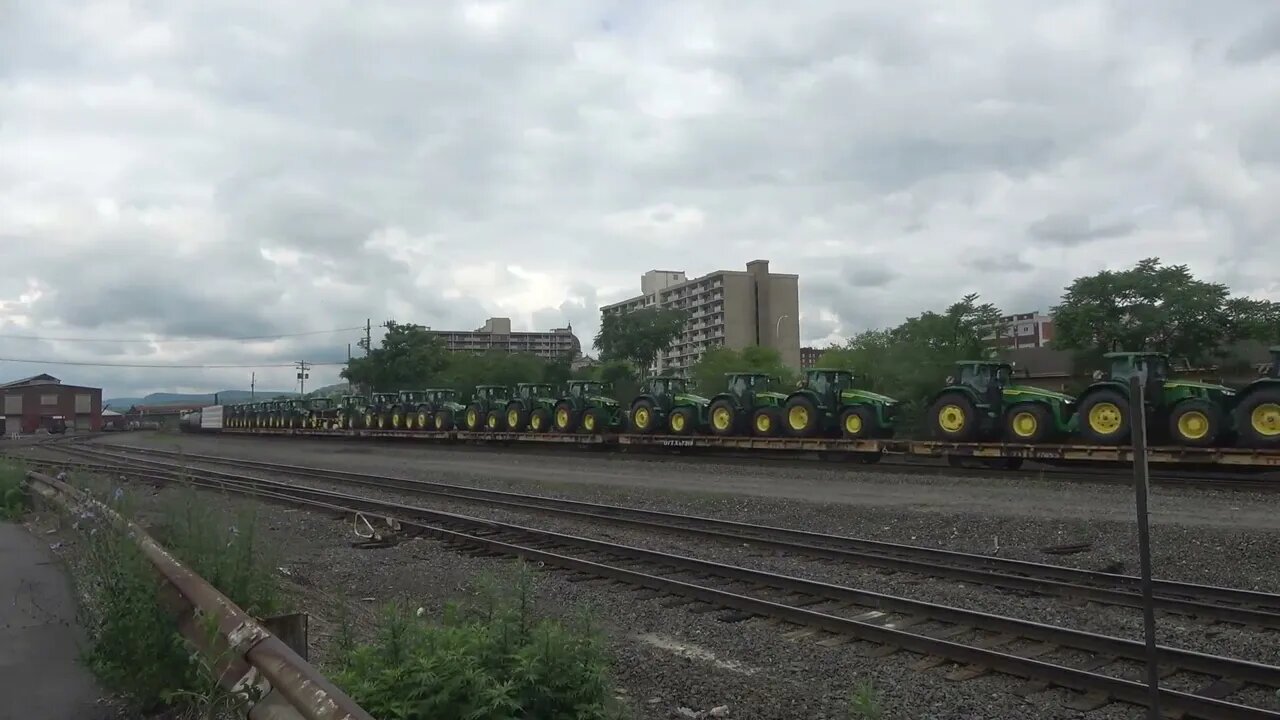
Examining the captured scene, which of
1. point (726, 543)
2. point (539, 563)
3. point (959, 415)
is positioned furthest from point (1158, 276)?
point (539, 563)

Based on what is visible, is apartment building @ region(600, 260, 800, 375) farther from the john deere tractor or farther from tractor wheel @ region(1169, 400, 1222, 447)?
tractor wheel @ region(1169, 400, 1222, 447)

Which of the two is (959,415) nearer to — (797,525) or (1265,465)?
(1265,465)

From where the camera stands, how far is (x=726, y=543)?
11703mm

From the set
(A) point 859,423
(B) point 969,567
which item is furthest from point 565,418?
(B) point 969,567

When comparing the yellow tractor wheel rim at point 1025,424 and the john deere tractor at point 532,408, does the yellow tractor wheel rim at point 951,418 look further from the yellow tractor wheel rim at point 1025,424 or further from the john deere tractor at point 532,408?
the john deere tractor at point 532,408

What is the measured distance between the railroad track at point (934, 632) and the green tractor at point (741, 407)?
578 inches

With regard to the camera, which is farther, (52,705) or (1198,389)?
(1198,389)

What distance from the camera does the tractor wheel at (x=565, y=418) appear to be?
3212cm

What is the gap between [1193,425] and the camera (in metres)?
16.6

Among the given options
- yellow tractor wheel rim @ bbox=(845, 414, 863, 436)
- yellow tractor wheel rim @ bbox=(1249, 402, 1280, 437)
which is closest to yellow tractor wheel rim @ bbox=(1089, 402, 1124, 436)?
yellow tractor wheel rim @ bbox=(1249, 402, 1280, 437)

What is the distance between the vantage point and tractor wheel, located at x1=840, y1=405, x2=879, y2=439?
74.3ft

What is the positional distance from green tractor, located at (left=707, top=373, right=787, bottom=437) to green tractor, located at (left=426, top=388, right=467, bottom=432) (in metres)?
15.9

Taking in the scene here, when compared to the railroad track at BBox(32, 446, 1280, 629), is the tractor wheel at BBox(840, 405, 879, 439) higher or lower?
higher

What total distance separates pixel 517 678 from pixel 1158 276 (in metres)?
37.1
